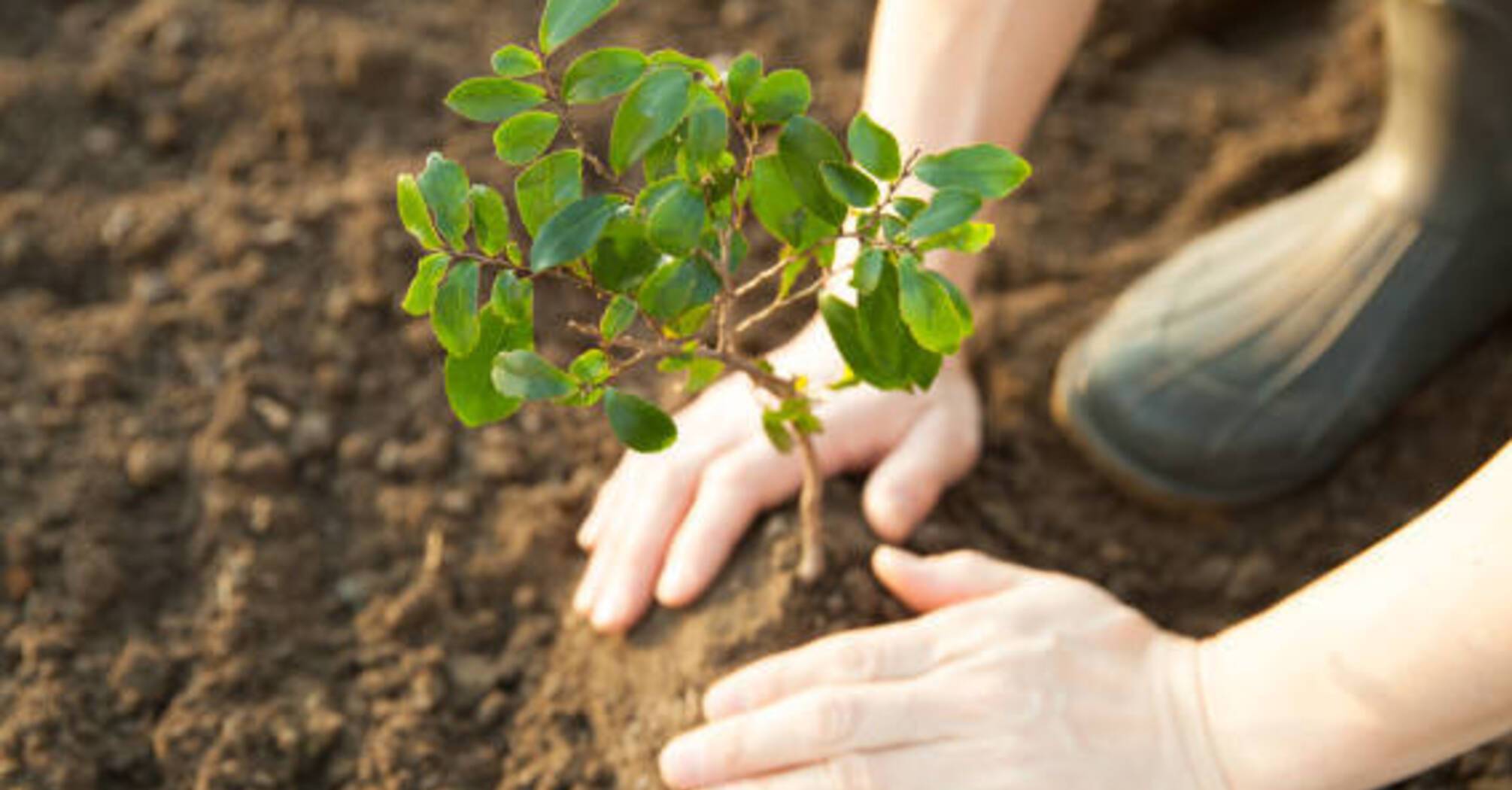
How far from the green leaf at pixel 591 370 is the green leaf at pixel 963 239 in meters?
0.25

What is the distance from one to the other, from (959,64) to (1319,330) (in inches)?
23.3

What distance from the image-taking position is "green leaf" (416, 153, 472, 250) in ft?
3.34

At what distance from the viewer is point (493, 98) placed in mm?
998

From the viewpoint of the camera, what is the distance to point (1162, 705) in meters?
1.43

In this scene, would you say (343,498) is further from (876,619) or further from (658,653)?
(876,619)

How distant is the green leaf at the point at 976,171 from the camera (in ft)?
3.37

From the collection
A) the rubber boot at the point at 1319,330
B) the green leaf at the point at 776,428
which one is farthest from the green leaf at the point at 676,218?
the rubber boot at the point at 1319,330

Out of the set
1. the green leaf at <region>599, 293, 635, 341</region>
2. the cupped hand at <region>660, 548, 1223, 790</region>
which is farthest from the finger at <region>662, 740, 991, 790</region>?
→ the green leaf at <region>599, 293, 635, 341</region>

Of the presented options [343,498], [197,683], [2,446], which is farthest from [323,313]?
[197,683]

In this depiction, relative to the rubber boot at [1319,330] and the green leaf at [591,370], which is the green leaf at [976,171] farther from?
the rubber boot at [1319,330]

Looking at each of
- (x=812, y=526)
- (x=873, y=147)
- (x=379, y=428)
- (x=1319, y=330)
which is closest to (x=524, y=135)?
(x=873, y=147)

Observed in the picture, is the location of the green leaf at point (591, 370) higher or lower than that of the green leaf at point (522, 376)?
lower

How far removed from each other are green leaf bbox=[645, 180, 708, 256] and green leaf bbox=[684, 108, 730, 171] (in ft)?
0.09

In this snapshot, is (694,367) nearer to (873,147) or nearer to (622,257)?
(622,257)
